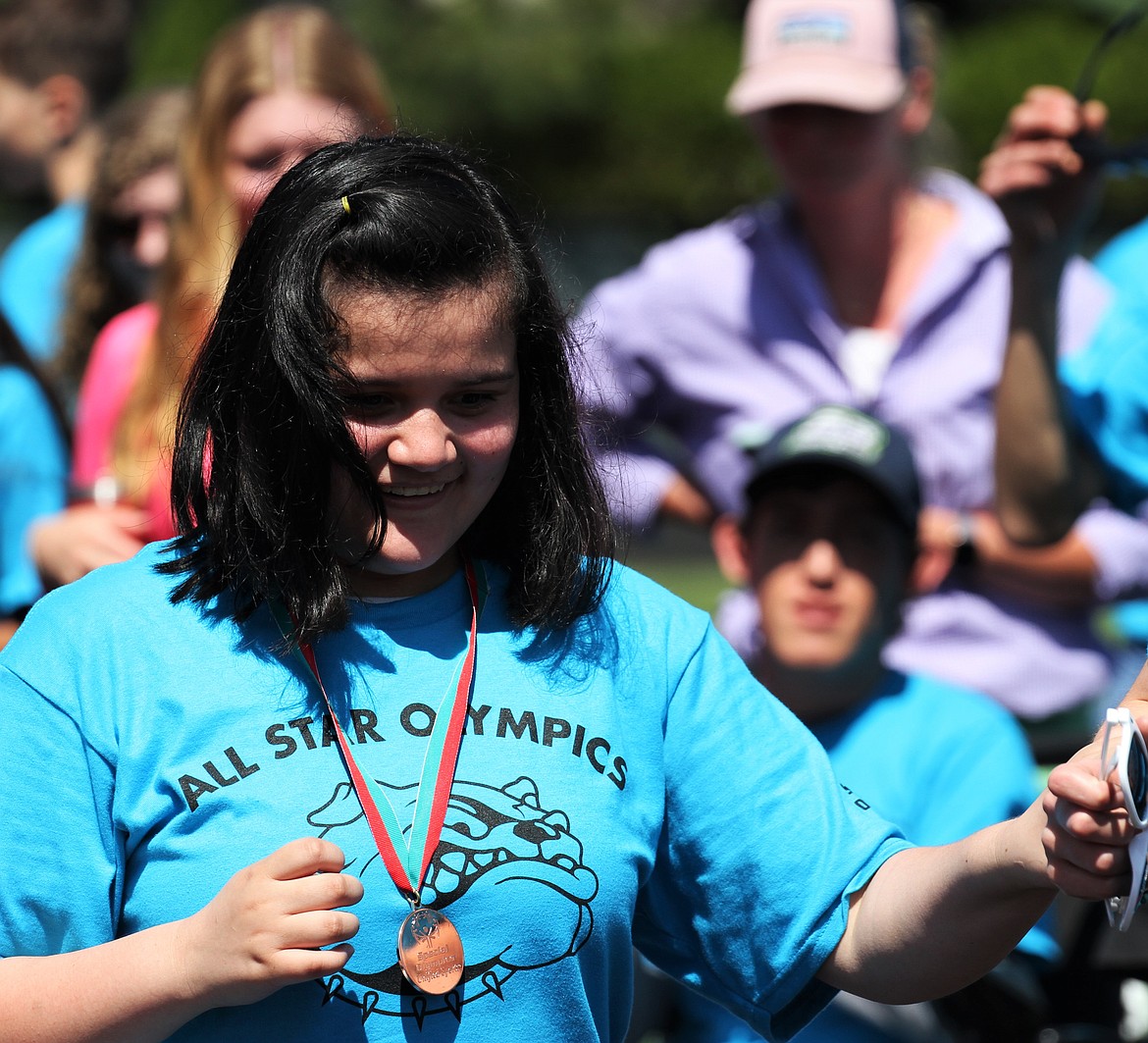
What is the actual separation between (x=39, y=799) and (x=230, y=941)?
28 cm

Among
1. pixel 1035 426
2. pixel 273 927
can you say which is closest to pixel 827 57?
pixel 1035 426

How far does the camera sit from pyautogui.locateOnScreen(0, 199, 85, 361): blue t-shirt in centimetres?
467

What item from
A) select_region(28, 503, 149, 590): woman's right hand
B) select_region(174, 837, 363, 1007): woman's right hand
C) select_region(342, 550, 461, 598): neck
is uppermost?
select_region(342, 550, 461, 598): neck

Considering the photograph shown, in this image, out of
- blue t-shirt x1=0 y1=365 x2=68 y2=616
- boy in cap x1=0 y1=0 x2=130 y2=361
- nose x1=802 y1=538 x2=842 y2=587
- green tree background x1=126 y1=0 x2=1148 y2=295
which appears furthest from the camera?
green tree background x1=126 y1=0 x2=1148 y2=295

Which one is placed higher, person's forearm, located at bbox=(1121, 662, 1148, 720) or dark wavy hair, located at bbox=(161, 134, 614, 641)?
dark wavy hair, located at bbox=(161, 134, 614, 641)

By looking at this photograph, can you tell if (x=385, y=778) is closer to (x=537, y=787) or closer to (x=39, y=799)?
(x=537, y=787)

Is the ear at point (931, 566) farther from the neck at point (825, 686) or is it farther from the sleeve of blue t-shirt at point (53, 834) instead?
the sleeve of blue t-shirt at point (53, 834)

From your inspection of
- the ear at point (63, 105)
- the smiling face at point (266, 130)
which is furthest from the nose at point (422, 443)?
the ear at point (63, 105)

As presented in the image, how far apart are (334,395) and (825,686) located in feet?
5.35

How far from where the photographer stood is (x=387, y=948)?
176 cm

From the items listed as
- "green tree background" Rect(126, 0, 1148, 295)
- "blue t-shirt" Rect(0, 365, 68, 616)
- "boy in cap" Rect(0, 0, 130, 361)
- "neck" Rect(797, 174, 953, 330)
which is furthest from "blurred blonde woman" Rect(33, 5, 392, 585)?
"green tree background" Rect(126, 0, 1148, 295)

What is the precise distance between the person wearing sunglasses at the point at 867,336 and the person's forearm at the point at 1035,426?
13cm

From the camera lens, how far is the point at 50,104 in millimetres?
5273

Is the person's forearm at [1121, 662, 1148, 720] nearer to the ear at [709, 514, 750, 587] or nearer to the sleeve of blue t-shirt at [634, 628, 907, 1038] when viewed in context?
the sleeve of blue t-shirt at [634, 628, 907, 1038]
